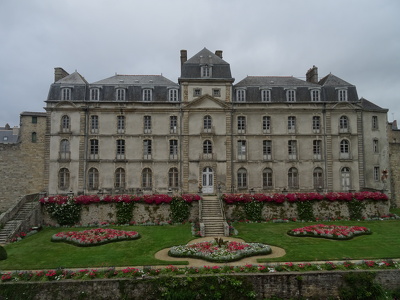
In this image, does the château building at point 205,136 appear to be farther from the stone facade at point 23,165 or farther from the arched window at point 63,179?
the stone facade at point 23,165

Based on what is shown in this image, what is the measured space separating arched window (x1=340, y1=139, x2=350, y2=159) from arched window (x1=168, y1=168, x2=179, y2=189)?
604 inches

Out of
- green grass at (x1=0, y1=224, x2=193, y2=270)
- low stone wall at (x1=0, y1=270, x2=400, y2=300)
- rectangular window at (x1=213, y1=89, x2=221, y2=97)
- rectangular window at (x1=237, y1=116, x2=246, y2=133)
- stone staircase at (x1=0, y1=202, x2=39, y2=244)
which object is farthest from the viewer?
rectangular window at (x1=237, y1=116, x2=246, y2=133)

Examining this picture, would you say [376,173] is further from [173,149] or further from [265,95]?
[173,149]

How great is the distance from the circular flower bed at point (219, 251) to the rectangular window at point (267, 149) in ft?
42.9

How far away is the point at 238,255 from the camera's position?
51.2ft

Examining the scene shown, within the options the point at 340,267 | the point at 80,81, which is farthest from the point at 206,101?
the point at 340,267

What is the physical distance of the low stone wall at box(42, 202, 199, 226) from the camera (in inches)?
946

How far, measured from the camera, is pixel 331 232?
64.1 ft

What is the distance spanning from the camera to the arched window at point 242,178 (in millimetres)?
28992

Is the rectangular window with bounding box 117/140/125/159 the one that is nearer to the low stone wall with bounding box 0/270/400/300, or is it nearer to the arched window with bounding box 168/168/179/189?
the arched window with bounding box 168/168/179/189

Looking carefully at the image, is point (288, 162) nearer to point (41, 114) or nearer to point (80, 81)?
point (80, 81)

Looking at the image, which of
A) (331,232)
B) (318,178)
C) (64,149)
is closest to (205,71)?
(318,178)

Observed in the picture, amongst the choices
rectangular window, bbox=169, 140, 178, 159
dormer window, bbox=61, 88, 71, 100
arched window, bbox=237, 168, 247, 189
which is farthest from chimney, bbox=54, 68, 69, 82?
arched window, bbox=237, 168, 247, 189

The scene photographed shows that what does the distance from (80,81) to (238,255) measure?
2256 centimetres
